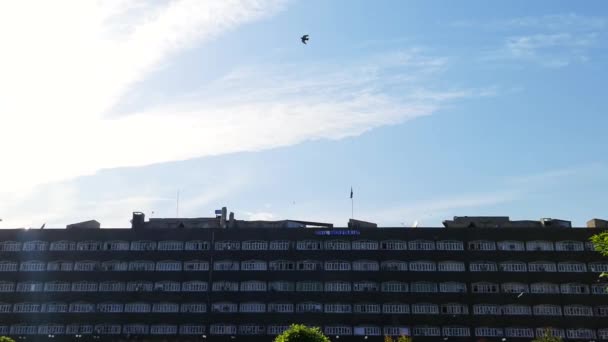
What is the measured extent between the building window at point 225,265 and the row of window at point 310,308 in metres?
5.70

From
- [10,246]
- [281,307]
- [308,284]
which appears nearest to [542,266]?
[308,284]

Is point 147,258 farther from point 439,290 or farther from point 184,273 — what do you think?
point 439,290

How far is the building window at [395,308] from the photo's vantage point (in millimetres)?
109188

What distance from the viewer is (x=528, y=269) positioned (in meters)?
111

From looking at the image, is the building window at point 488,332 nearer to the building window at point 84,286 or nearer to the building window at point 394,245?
the building window at point 394,245

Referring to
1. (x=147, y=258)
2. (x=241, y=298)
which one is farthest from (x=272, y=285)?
(x=147, y=258)

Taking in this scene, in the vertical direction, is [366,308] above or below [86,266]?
below

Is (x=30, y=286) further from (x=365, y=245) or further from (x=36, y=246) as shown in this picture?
(x=365, y=245)

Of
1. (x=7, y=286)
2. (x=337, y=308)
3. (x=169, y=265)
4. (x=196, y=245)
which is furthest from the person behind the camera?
(x=7, y=286)

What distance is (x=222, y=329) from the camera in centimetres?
11031

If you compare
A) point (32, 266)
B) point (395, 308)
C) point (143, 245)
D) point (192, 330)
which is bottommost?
point (192, 330)

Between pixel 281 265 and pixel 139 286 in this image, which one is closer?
pixel 281 265

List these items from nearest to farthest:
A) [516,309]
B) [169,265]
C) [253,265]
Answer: [516,309] → [253,265] → [169,265]

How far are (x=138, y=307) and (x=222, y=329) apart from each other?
47.1ft
